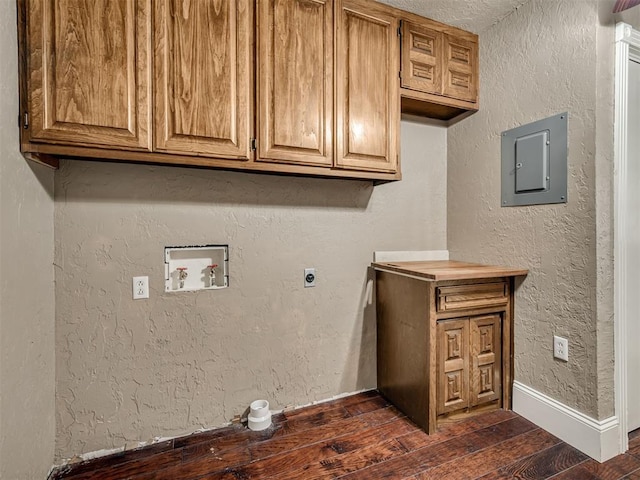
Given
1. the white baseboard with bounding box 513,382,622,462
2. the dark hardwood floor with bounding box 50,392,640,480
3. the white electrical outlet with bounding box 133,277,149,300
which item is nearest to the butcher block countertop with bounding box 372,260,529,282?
the white baseboard with bounding box 513,382,622,462

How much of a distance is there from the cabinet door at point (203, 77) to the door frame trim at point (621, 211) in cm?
186

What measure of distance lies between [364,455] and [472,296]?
104cm

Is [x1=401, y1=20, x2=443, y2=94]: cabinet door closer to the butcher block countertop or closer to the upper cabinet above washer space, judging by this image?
the upper cabinet above washer space

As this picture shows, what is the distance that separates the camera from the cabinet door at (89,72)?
4.19ft

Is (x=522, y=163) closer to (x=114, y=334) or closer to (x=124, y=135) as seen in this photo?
(x=124, y=135)

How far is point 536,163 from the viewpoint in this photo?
1.86 m

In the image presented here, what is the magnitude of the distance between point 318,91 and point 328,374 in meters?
1.76

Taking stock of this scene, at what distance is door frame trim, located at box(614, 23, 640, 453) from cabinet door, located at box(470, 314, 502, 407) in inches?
21.4

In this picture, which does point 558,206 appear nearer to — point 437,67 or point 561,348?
point 561,348

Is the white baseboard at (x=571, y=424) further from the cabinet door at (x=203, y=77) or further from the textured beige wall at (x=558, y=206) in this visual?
the cabinet door at (x=203, y=77)

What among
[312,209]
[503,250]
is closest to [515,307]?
[503,250]

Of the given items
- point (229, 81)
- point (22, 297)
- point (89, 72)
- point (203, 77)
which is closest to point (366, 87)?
point (229, 81)

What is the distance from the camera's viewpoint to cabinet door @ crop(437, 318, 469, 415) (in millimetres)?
1812

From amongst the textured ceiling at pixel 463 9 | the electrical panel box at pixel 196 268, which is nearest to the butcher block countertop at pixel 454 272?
the electrical panel box at pixel 196 268
